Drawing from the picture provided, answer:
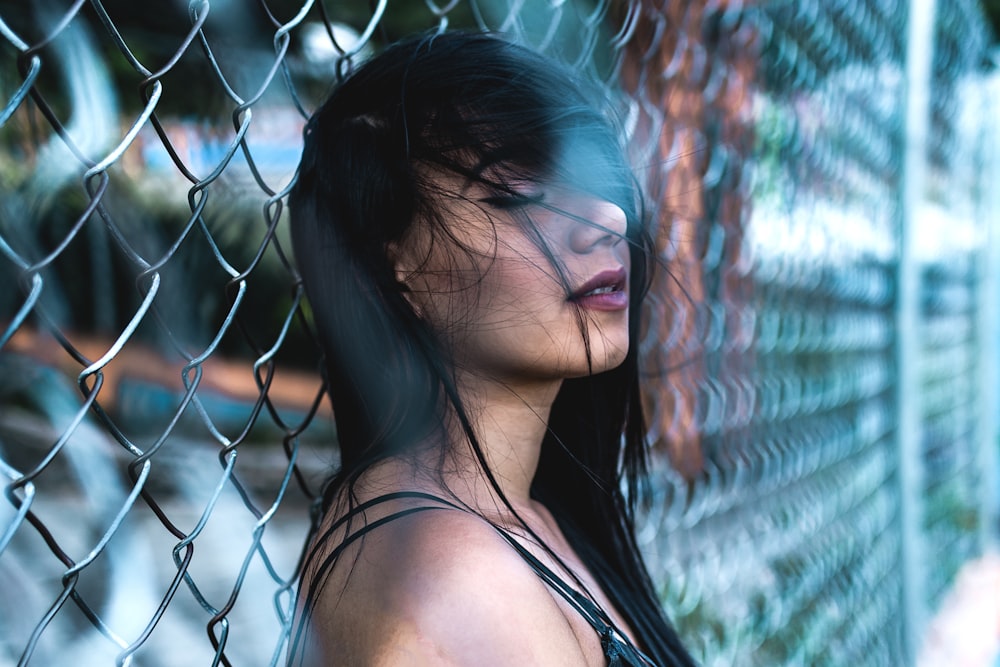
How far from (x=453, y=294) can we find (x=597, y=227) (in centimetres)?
16

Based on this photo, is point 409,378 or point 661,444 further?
point 661,444

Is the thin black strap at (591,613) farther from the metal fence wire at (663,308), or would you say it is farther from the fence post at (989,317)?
the fence post at (989,317)

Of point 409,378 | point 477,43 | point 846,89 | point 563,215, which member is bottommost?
point 409,378

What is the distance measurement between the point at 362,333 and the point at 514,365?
0.15 metres

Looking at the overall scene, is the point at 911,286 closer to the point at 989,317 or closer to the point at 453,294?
the point at 453,294

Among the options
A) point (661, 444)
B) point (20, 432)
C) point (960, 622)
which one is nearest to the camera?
point (661, 444)

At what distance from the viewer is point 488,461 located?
3.01 feet

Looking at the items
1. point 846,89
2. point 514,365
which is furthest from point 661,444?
point 846,89

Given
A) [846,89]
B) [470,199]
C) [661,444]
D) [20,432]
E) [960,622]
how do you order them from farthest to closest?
1. [20,432]
2. [960,622]
3. [846,89]
4. [661,444]
5. [470,199]

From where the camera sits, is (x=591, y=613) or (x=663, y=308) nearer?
(x=591, y=613)

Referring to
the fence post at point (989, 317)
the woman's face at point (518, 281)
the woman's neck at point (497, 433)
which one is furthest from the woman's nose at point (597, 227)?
the fence post at point (989, 317)

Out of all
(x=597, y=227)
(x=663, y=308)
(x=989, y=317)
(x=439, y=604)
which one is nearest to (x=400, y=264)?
(x=597, y=227)

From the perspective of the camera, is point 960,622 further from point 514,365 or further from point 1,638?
point 1,638

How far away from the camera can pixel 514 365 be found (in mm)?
861
